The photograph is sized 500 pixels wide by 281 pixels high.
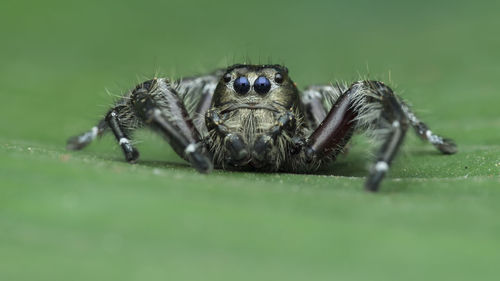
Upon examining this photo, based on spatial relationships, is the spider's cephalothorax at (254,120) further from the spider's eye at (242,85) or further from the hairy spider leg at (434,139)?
the hairy spider leg at (434,139)

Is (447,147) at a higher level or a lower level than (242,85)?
lower

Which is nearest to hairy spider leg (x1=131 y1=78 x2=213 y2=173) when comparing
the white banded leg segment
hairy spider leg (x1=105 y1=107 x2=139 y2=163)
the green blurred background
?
the green blurred background

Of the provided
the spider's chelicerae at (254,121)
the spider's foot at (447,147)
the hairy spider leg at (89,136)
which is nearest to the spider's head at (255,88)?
the spider's chelicerae at (254,121)

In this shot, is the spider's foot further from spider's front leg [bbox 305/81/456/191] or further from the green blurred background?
spider's front leg [bbox 305/81/456/191]

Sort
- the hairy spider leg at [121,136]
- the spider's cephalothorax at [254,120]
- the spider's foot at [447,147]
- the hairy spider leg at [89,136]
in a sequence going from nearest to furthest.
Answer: the spider's cephalothorax at [254,120], the hairy spider leg at [121,136], the hairy spider leg at [89,136], the spider's foot at [447,147]

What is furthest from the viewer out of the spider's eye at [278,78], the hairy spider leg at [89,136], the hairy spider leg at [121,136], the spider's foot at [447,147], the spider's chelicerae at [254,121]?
the spider's foot at [447,147]

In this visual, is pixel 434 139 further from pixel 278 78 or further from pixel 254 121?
pixel 254 121

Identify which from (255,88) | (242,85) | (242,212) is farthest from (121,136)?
(242,212)

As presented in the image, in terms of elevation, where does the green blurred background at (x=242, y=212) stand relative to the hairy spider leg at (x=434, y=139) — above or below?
above
